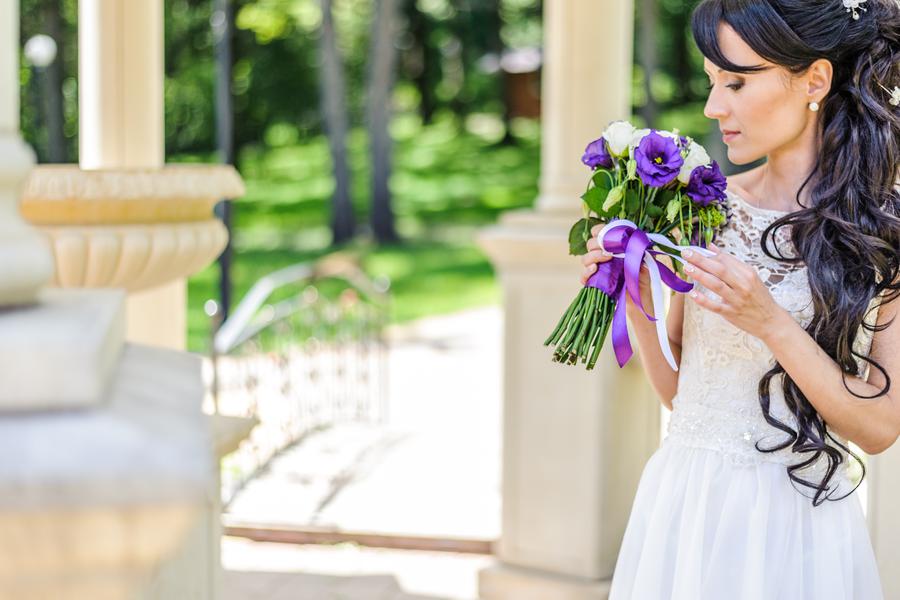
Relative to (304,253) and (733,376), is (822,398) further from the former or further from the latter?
(304,253)

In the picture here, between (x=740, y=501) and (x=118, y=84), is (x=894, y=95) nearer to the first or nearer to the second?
(x=740, y=501)

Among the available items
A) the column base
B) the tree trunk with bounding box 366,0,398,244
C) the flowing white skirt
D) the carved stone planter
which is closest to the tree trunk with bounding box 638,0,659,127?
the tree trunk with bounding box 366,0,398,244

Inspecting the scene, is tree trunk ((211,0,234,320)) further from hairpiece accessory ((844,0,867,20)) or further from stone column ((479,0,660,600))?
hairpiece accessory ((844,0,867,20))

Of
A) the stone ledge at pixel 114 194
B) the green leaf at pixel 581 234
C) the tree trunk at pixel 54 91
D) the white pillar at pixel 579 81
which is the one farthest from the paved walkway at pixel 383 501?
the tree trunk at pixel 54 91

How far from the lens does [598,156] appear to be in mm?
2586

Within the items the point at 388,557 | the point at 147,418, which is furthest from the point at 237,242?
the point at 147,418

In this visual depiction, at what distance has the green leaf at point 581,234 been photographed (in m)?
2.62

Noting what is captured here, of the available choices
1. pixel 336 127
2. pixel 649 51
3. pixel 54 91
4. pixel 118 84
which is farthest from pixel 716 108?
pixel 336 127

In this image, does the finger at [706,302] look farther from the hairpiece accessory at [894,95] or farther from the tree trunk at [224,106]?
the tree trunk at [224,106]

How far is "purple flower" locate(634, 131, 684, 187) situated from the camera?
245 centimetres

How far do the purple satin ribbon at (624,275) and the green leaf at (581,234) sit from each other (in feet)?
0.37

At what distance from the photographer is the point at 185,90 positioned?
102 feet

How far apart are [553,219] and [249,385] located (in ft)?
11.5

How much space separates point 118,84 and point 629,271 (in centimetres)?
313
